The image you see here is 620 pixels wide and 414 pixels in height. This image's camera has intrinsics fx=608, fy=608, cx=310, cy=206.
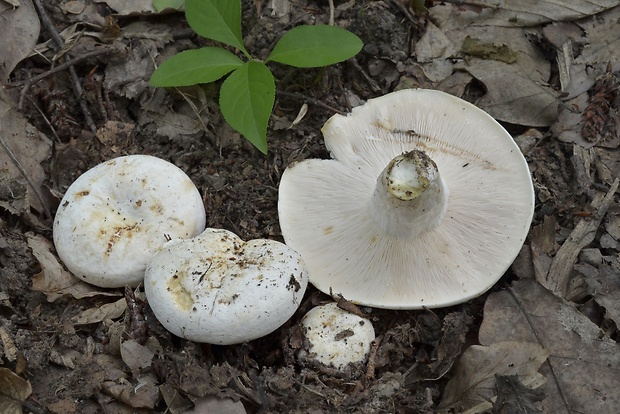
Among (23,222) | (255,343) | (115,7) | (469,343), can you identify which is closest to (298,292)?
(255,343)

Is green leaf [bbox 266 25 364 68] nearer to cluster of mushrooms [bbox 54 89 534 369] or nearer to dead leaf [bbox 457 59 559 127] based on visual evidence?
cluster of mushrooms [bbox 54 89 534 369]

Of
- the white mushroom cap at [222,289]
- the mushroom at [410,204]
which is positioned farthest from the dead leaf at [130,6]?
the white mushroom cap at [222,289]

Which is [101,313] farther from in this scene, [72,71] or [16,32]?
[16,32]

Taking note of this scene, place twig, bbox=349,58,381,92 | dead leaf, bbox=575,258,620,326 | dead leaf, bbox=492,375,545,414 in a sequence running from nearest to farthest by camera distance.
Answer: dead leaf, bbox=492,375,545,414 → dead leaf, bbox=575,258,620,326 → twig, bbox=349,58,381,92

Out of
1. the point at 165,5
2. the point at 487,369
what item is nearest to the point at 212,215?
the point at 165,5

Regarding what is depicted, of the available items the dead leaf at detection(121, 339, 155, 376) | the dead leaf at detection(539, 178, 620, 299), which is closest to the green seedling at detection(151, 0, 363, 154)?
the dead leaf at detection(121, 339, 155, 376)
